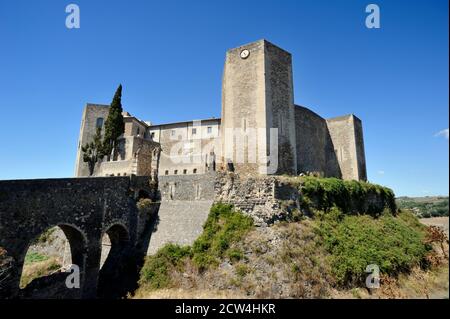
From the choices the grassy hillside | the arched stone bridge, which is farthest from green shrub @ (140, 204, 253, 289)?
the arched stone bridge

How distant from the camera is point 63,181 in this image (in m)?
14.1

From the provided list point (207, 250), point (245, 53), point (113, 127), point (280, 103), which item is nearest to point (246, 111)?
point (280, 103)

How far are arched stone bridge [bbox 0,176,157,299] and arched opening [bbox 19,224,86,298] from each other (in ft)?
0.30

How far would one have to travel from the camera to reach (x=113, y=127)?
99.7ft

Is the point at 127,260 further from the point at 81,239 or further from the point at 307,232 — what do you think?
the point at 307,232

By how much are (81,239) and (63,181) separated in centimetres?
359

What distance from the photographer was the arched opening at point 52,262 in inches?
588

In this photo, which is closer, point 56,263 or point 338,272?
point 338,272

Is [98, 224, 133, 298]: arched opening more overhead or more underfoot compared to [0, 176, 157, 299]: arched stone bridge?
more underfoot

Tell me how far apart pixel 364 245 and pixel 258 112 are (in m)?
11.2

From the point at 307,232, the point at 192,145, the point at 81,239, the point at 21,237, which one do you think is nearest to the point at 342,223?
the point at 307,232

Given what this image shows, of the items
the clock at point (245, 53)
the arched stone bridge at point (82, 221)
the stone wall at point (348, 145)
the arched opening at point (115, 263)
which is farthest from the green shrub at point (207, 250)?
the stone wall at point (348, 145)

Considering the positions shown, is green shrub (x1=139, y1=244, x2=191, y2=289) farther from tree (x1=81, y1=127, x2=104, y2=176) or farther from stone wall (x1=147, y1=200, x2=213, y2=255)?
tree (x1=81, y1=127, x2=104, y2=176)

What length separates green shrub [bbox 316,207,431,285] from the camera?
13.6m
